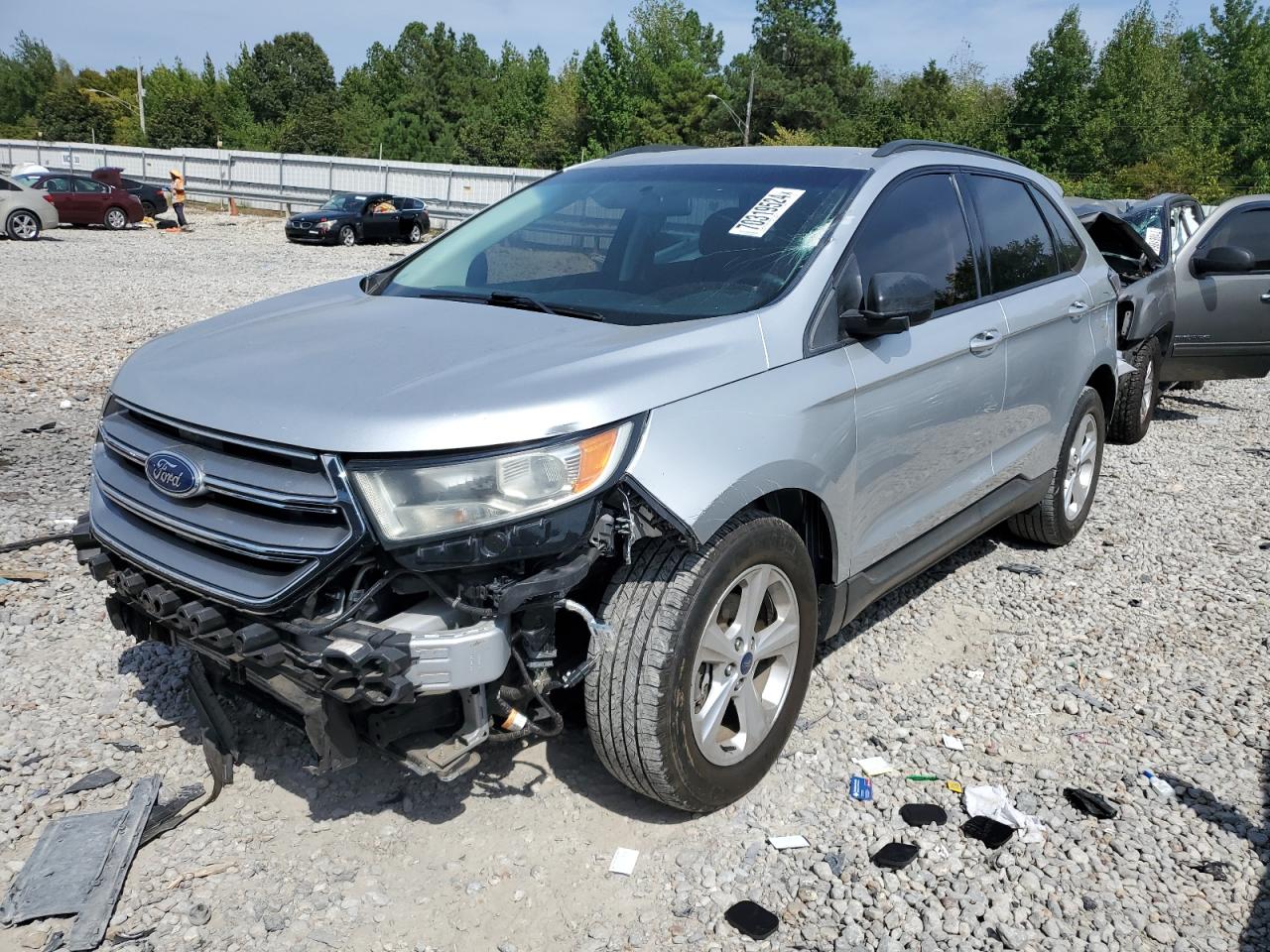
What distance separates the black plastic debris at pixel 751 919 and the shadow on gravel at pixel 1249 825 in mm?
1229

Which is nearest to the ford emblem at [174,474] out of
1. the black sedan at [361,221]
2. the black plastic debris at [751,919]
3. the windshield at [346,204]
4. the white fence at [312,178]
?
the black plastic debris at [751,919]

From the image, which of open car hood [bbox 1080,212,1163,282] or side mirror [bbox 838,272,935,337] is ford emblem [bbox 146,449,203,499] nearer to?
side mirror [bbox 838,272,935,337]

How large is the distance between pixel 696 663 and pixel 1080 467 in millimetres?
3552

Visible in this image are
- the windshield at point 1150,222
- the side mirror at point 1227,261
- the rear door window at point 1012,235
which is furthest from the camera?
the windshield at point 1150,222

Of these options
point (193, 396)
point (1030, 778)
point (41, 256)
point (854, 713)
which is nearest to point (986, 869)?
point (1030, 778)

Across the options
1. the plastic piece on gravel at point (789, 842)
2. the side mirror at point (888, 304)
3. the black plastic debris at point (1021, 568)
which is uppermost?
the side mirror at point (888, 304)

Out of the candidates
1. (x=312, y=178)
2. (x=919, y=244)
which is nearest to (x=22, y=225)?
(x=312, y=178)

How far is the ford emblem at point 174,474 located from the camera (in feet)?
8.94

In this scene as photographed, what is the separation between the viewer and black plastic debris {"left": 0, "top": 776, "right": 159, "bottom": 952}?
271cm

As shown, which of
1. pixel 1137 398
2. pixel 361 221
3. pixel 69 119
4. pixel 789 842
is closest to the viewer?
pixel 789 842

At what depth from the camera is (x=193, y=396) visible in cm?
282

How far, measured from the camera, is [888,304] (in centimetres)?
331

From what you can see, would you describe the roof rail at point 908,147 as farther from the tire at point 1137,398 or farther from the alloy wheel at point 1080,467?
the tire at point 1137,398

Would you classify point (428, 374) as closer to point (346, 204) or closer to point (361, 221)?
point (361, 221)
